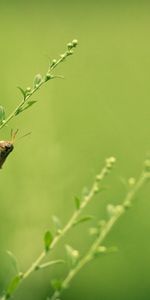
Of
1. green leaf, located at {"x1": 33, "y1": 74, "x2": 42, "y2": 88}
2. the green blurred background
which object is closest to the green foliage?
green leaf, located at {"x1": 33, "y1": 74, "x2": 42, "y2": 88}

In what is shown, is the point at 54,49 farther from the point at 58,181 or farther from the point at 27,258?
the point at 27,258

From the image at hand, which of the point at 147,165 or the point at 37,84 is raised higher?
the point at 37,84

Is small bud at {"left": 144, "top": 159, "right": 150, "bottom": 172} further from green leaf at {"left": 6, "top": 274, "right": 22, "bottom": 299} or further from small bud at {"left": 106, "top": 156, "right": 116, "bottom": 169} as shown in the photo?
green leaf at {"left": 6, "top": 274, "right": 22, "bottom": 299}

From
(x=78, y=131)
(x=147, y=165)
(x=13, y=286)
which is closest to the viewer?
(x=13, y=286)

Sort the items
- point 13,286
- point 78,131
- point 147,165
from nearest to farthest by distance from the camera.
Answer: point 13,286 → point 147,165 → point 78,131

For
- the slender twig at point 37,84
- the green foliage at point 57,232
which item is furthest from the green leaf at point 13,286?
the slender twig at point 37,84

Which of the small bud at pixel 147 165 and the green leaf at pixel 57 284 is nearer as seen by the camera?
the green leaf at pixel 57 284

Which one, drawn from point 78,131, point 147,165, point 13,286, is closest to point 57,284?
point 13,286

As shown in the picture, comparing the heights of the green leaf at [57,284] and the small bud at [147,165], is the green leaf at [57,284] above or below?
below

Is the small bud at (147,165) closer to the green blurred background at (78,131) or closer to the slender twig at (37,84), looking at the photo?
the slender twig at (37,84)

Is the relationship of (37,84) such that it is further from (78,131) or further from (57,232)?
(78,131)
